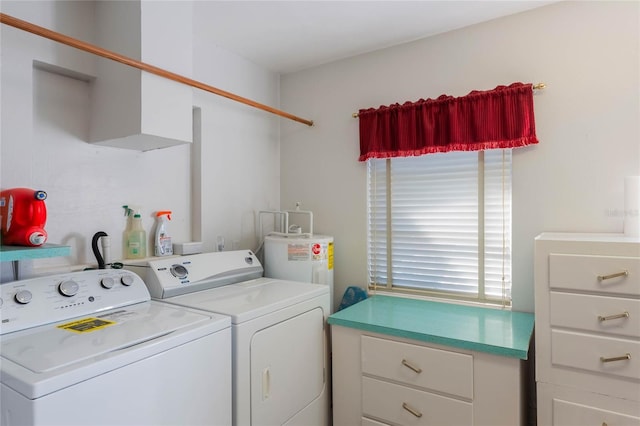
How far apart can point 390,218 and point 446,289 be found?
0.58 metres

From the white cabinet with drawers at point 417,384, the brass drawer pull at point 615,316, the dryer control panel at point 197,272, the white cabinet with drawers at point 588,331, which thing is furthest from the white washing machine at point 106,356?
the brass drawer pull at point 615,316

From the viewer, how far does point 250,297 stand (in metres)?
1.81

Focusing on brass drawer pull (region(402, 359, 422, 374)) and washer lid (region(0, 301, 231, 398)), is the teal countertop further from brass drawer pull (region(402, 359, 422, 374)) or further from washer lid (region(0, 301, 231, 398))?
washer lid (region(0, 301, 231, 398))

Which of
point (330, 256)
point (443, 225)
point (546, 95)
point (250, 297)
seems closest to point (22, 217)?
point (250, 297)

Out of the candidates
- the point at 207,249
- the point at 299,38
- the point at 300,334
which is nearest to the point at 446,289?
the point at 300,334

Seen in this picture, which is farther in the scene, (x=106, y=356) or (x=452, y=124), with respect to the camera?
(x=452, y=124)

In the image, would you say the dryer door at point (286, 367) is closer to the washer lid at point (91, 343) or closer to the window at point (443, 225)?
the washer lid at point (91, 343)

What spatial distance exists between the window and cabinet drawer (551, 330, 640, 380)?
593 millimetres

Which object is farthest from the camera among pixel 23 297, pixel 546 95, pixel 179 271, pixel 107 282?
pixel 546 95

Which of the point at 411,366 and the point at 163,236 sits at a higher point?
the point at 163,236

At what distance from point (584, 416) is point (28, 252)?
7.46 feet

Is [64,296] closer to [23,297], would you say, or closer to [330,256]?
[23,297]

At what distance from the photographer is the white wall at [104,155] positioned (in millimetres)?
1622

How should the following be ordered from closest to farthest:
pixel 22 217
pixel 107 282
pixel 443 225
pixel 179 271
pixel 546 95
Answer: pixel 22 217 < pixel 107 282 < pixel 179 271 < pixel 546 95 < pixel 443 225
